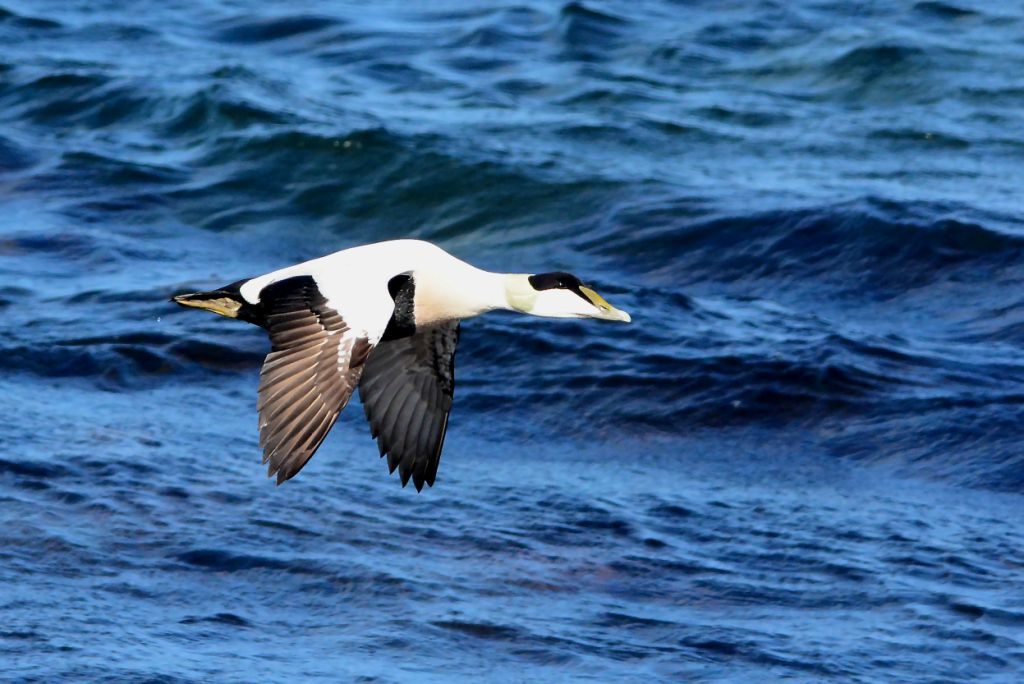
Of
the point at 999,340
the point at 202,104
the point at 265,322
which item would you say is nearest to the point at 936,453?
the point at 999,340

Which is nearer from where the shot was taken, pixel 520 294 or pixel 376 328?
pixel 376 328

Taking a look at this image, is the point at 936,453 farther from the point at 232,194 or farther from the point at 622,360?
the point at 232,194

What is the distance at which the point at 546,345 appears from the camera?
9.88 metres

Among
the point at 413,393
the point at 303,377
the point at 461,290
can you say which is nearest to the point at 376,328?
the point at 303,377

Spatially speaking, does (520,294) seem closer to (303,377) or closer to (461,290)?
(461,290)

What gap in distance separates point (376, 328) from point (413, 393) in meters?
1.12

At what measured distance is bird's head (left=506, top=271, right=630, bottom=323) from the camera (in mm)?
5418

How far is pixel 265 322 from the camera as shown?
528cm

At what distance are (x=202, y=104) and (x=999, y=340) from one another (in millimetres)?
6505

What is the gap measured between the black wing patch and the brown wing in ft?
3.11

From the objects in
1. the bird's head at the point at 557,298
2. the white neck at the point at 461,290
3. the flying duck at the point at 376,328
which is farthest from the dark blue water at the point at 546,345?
the bird's head at the point at 557,298

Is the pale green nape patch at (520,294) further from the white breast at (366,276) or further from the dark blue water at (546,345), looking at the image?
the dark blue water at (546,345)

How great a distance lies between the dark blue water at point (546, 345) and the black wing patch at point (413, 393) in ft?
3.24

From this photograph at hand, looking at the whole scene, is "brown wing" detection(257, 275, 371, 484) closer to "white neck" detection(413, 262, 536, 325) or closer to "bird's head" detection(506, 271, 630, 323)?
"white neck" detection(413, 262, 536, 325)
